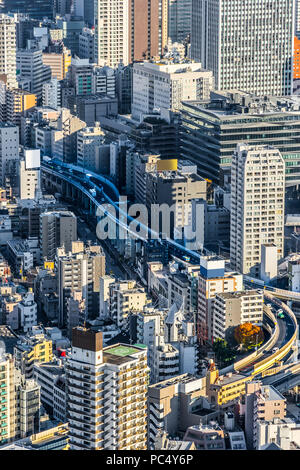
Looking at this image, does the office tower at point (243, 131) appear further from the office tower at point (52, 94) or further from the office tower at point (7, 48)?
the office tower at point (7, 48)

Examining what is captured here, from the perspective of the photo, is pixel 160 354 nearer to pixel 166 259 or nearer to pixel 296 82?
pixel 166 259

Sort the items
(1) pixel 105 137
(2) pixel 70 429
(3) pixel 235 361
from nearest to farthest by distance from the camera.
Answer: (2) pixel 70 429
(3) pixel 235 361
(1) pixel 105 137

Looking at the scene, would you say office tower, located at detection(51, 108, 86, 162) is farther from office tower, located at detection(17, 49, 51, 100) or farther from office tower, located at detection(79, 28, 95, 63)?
office tower, located at detection(79, 28, 95, 63)

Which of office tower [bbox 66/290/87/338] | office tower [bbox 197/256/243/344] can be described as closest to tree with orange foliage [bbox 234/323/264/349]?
office tower [bbox 197/256/243/344]

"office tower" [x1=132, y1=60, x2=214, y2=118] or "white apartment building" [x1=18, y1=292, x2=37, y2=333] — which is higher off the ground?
"office tower" [x1=132, y1=60, x2=214, y2=118]

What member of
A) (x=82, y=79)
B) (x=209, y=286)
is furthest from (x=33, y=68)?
(x=209, y=286)

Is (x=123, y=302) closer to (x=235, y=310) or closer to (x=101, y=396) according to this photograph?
(x=235, y=310)

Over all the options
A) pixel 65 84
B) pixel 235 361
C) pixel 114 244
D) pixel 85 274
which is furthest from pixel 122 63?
pixel 235 361
